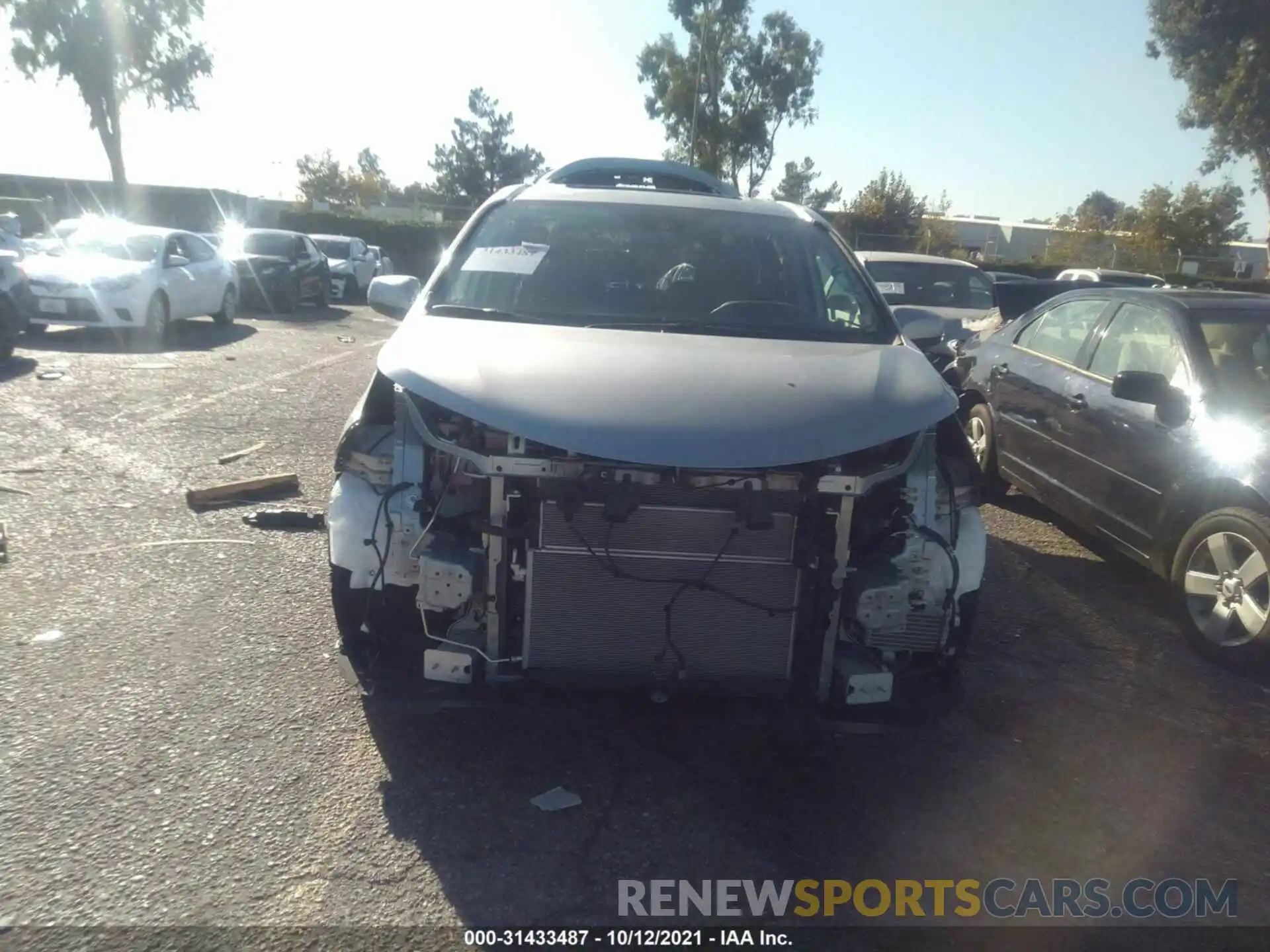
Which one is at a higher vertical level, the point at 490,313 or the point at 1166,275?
the point at 490,313

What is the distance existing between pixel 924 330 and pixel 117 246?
1261 centimetres

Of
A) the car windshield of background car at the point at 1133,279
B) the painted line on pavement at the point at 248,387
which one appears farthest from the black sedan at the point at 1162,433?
the car windshield of background car at the point at 1133,279

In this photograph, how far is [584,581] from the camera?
319 cm

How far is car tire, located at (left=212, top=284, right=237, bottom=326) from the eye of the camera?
15.9m

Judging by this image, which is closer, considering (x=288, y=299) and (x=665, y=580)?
(x=665, y=580)

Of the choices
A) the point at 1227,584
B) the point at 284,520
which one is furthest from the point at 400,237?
the point at 1227,584

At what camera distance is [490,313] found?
156 inches

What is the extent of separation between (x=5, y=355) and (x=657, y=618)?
10411mm

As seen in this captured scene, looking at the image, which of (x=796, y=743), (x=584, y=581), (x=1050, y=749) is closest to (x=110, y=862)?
(x=584, y=581)

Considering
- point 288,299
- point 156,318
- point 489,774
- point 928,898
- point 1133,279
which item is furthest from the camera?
point 1133,279

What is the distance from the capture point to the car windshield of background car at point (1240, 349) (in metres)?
5.28

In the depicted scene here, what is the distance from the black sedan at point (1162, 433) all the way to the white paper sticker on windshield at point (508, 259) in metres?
2.97

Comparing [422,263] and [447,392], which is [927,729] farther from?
[422,263]

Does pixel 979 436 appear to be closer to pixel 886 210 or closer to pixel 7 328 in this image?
pixel 7 328
